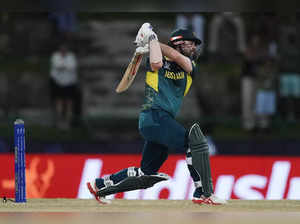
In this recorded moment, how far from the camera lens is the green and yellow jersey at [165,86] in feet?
28.4

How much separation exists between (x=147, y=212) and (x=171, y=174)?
380cm

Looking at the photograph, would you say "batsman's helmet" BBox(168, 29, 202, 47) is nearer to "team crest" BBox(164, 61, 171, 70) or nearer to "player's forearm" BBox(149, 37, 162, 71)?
"team crest" BBox(164, 61, 171, 70)

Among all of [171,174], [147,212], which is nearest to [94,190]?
[147,212]

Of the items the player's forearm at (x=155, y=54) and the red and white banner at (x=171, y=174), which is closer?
the player's forearm at (x=155, y=54)

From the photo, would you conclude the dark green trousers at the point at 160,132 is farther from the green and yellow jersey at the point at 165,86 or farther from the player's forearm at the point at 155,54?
the player's forearm at the point at 155,54

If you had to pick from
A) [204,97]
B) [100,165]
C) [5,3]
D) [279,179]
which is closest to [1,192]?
[100,165]

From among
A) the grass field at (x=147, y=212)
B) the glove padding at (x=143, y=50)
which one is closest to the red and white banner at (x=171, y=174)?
the grass field at (x=147, y=212)

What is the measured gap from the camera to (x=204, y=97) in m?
16.1

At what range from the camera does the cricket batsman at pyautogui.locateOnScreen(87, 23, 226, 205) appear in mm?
8570

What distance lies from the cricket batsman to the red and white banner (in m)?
3.29

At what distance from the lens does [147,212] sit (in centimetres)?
846

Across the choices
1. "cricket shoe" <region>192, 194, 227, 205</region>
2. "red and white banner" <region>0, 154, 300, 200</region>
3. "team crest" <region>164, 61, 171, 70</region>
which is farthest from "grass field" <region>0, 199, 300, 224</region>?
"red and white banner" <region>0, 154, 300, 200</region>

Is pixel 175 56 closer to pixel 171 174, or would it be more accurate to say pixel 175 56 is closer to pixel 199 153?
pixel 199 153

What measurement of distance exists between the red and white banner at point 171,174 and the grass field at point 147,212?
2.64 meters
